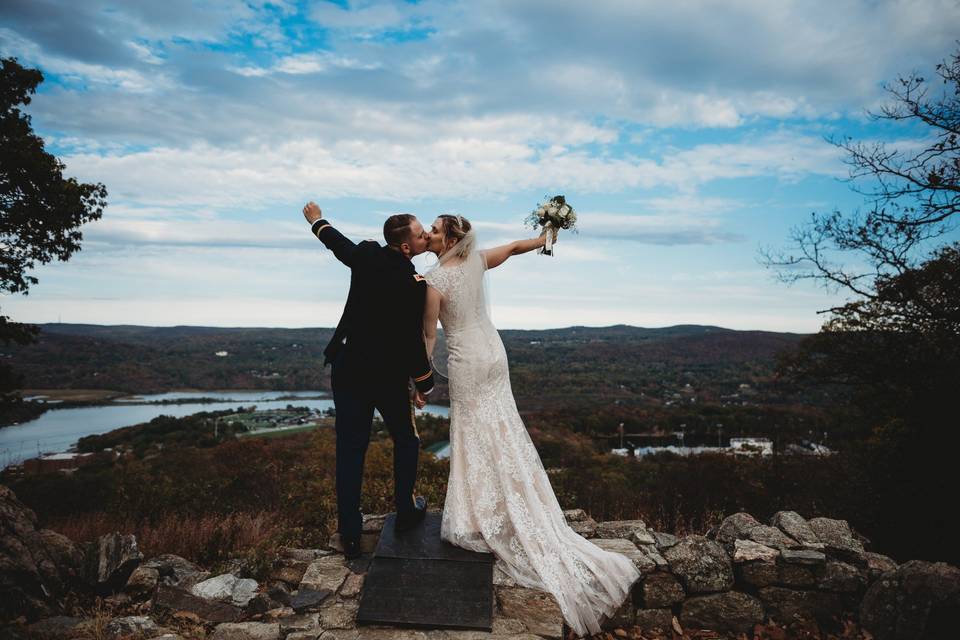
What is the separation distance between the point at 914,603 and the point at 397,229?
456cm

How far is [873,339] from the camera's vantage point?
1059 centimetres

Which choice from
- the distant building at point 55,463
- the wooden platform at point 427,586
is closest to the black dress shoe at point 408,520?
the wooden platform at point 427,586

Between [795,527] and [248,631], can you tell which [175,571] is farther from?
[795,527]

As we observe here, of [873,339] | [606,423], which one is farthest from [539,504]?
[606,423]

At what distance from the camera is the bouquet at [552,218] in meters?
4.25

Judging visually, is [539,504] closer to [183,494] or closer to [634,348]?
[183,494]

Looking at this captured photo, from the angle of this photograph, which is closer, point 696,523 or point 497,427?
point 497,427

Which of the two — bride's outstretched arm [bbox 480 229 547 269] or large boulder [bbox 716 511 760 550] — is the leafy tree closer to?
bride's outstretched arm [bbox 480 229 547 269]

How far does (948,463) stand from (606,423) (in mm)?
21971

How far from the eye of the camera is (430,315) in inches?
151

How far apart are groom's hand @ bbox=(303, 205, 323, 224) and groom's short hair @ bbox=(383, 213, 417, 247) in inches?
21.0

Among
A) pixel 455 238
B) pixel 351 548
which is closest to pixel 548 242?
pixel 455 238

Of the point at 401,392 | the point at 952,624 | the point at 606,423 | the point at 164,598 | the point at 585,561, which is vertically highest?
the point at 401,392

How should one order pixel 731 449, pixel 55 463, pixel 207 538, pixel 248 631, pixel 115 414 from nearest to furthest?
pixel 248 631 → pixel 207 538 → pixel 55 463 → pixel 731 449 → pixel 115 414
